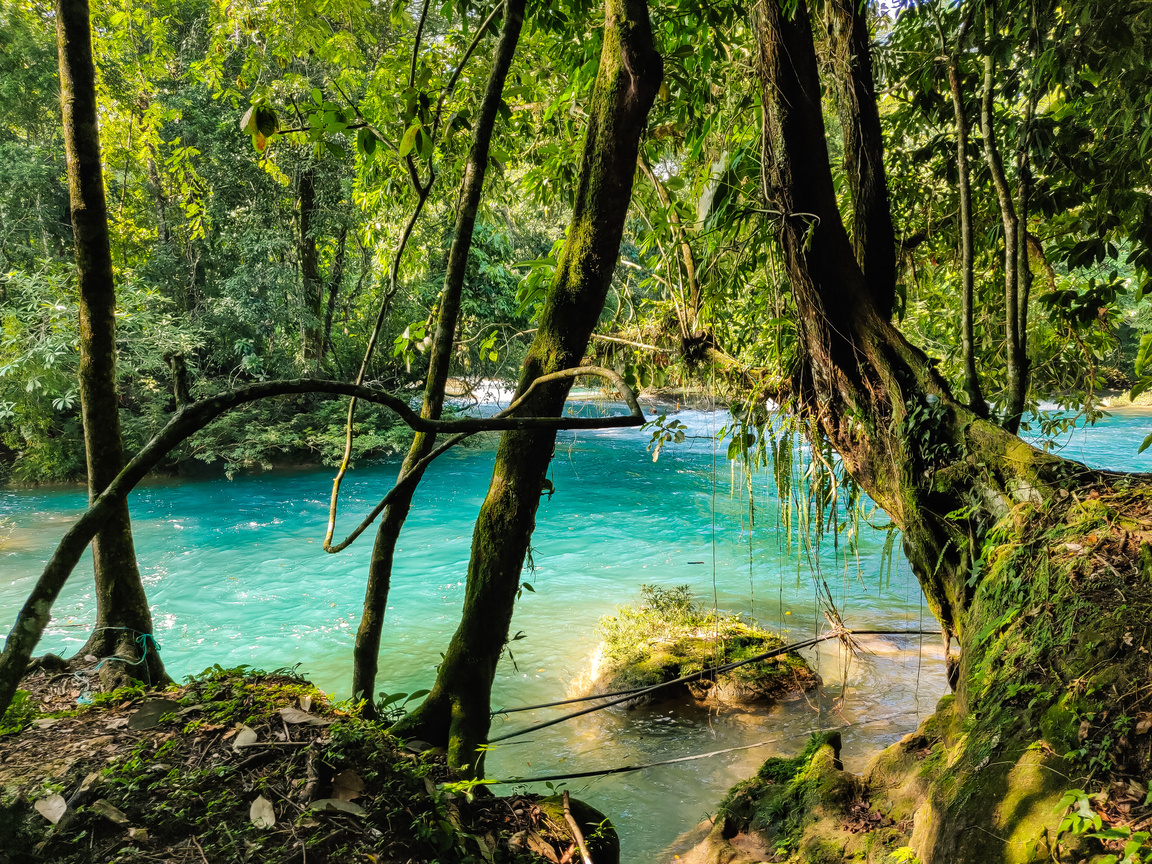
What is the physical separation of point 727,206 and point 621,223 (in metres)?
0.92

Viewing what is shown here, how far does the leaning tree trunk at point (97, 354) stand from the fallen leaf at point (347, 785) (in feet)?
5.43

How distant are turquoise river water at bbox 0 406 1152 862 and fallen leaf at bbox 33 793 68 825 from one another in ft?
7.52

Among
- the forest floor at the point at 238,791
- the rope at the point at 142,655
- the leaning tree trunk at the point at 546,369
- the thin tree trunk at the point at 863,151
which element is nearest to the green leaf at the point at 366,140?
the leaning tree trunk at the point at 546,369

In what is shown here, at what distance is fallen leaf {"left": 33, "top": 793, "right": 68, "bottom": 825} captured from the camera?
1.51m

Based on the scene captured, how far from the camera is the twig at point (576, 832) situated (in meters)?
1.92

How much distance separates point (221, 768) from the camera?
5.74 ft

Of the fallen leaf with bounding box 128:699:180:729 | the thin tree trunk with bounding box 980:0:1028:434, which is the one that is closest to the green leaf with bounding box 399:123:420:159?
the fallen leaf with bounding box 128:699:180:729

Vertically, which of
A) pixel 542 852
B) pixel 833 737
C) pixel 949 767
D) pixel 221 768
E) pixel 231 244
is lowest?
pixel 833 737

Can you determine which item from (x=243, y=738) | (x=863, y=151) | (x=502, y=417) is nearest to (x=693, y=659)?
(x=863, y=151)

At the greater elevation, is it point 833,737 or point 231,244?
point 231,244

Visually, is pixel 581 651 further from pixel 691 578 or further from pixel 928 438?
pixel 928 438

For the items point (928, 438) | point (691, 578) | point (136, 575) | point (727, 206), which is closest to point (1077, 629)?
point (928, 438)

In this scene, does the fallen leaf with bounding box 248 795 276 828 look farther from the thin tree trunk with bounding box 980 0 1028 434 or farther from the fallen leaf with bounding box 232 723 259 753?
the thin tree trunk with bounding box 980 0 1028 434

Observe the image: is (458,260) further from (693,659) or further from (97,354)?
(693,659)
